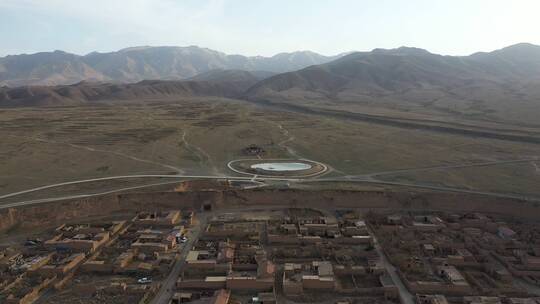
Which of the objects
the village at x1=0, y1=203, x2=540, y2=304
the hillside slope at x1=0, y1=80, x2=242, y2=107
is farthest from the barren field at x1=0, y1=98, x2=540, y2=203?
the hillside slope at x1=0, y1=80, x2=242, y2=107

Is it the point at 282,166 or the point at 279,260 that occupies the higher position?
the point at 282,166

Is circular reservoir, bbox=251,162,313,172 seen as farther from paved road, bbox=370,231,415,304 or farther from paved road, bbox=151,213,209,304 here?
paved road, bbox=370,231,415,304

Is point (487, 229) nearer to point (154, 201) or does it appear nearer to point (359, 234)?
point (359, 234)

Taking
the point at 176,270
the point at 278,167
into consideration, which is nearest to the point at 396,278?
the point at 176,270

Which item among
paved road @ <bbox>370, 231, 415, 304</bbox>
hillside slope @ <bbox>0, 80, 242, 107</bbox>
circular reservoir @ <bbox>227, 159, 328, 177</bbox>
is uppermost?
hillside slope @ <bbox>0, 80, 242, 107</bbox>

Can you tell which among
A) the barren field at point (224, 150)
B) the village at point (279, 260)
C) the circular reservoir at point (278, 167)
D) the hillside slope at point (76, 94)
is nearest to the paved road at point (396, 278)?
the village at point (279, 260)

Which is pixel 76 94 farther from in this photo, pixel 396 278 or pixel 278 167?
pixel 396 278
